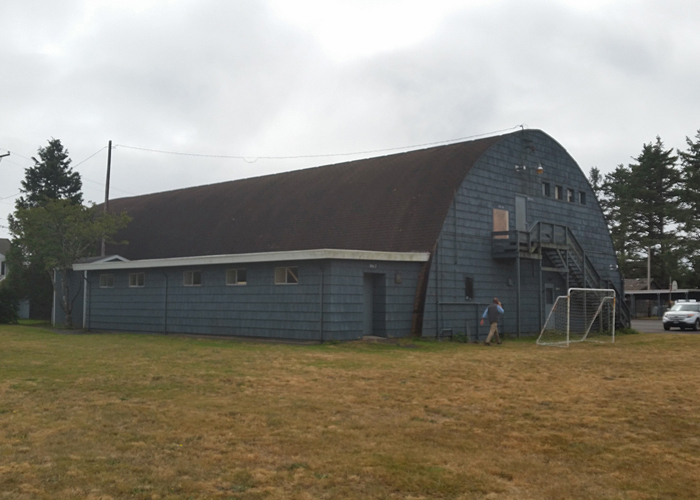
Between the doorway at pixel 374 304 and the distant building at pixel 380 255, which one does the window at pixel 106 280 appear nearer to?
the distant building at pixel 380 255

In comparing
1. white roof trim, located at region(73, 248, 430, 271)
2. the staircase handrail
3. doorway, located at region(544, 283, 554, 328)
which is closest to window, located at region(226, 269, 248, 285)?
white roof trim, located at region(73, 248, 430, 271)

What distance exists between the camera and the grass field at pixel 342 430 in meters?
5.68

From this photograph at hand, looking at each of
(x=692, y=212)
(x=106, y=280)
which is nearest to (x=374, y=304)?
(x=106, y=280)

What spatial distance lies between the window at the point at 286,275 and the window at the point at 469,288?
6499 millimetres

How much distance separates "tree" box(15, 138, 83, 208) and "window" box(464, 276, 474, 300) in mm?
27366

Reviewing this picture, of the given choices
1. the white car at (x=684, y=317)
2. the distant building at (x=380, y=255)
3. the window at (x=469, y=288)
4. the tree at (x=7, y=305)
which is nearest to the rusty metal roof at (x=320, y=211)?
the distant building at (x=380, y=255)

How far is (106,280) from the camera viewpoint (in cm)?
2744

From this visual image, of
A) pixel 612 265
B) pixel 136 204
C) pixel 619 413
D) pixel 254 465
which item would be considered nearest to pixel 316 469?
pixel 254 465

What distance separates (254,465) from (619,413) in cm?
523

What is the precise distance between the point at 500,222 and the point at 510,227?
1.97 ft

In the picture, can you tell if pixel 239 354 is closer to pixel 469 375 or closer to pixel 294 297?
pixel 294 297

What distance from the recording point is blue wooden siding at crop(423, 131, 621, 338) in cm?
2289

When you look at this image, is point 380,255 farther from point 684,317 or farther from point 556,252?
point 684,317

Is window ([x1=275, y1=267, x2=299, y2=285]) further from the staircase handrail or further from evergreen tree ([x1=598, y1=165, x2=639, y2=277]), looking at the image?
evergreen tree ([x1=598, y1=165, x2=639, y2=277])
